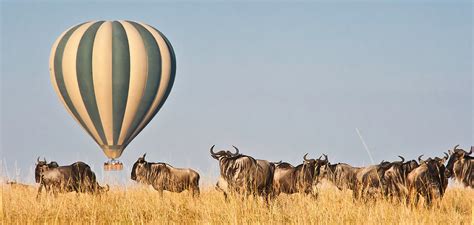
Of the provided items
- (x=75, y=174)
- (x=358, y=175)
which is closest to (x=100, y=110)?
(x=75, y=174)

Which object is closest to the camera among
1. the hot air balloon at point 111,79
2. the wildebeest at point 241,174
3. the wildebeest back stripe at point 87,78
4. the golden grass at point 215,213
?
the golden grass at point 215,213

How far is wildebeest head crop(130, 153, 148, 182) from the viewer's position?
915 inches

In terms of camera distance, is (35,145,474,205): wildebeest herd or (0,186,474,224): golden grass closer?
(0,186,474,224): golden grass

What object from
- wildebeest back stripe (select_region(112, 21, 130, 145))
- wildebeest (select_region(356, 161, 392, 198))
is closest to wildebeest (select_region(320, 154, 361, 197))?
wildebeest (select_region(356, 161, 392, 198))

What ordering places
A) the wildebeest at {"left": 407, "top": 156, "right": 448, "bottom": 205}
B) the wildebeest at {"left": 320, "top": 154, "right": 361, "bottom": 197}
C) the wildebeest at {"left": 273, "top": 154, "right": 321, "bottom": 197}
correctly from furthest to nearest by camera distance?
1. the wildebeest at {"left": 320, "top": 154, "right": 361, "bottom": 197}
2. the wildebeest at {"left": 273, "top": 154, "right": 321, "bottom": 197}
3. the wildebeest at {"left": 407, "top": 156, "right": 448, "bottom": 205}

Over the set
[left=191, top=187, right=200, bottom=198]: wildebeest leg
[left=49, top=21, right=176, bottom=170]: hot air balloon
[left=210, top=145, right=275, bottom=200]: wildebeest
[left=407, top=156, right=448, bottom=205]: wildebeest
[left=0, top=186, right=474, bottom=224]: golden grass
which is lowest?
[left=0, top=186, right=474, bottom=224]: golden grass

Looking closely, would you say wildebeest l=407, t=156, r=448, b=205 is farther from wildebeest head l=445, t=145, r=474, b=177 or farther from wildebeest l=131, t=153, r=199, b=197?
wildebeest l=131, t=153, r=199, b=197

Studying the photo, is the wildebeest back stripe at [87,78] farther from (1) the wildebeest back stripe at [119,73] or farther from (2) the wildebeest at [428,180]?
(2) the wildebeest at [428,180]

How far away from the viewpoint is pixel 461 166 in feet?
58.0

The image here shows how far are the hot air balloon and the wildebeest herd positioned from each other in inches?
575

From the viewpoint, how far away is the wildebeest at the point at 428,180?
16.7m

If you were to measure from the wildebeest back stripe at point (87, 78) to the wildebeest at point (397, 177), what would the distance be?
20399 mm

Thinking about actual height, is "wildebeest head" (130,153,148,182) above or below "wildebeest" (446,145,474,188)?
above

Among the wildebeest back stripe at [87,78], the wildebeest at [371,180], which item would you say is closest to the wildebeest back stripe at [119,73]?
the wildebeest back stripe at [87,78]
